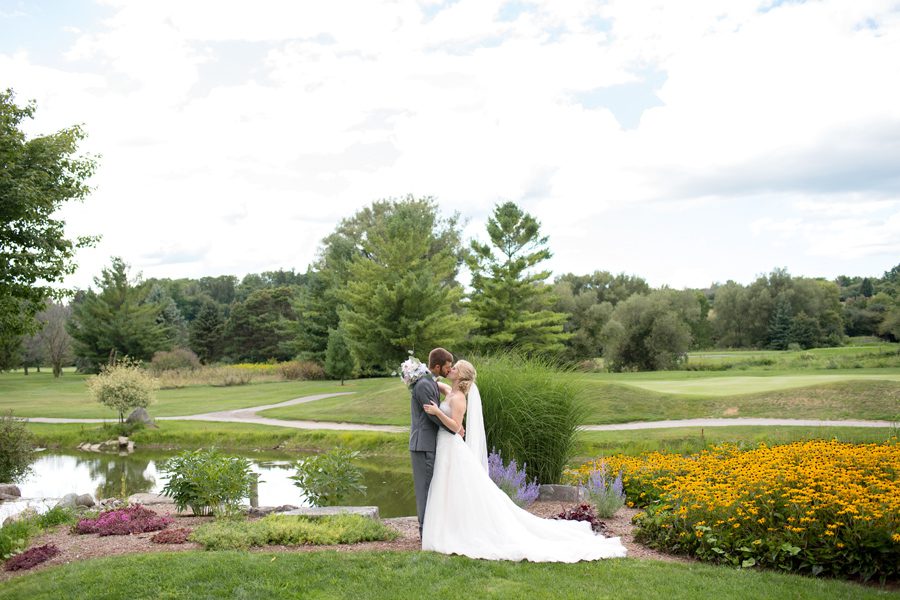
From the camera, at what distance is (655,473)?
30.1 ft

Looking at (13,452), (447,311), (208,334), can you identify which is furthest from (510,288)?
(208,334)

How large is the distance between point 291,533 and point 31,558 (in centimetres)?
254

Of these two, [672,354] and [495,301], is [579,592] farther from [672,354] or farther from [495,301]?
[672,354]

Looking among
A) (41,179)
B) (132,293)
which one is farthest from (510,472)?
(132,293)

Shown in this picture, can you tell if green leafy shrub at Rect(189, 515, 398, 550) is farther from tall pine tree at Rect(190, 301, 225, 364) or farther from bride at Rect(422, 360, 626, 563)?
tall pine tree at Rect(190, 301, 225, 364)

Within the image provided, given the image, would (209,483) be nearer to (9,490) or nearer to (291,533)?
(291,533)

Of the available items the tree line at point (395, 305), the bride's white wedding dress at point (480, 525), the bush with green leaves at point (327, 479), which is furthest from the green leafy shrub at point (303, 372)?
the bride's white wedding dress at point (480, 525)

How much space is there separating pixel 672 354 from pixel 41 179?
3649 centimetres

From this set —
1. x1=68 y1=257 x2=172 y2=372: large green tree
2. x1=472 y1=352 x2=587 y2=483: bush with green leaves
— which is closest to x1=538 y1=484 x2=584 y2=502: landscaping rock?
x1=472 y1=352 x2=587 y2=483: bush with green leaves

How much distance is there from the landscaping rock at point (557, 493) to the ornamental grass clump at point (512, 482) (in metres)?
0.38

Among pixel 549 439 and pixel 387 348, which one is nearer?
pixel 549 439

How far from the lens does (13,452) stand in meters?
14.9

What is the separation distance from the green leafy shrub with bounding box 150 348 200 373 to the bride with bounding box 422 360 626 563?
1561 inches

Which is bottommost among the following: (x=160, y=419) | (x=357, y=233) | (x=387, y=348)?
(x=160, y=419)
